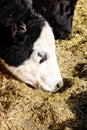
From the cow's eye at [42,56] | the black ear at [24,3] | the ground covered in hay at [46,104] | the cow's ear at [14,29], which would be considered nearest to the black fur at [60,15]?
the ground covered in hay at [46,104]

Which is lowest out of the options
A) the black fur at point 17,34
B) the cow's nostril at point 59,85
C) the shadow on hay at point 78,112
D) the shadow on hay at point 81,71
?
the shadow on hay at point 81,71

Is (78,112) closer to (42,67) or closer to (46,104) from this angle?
(46,104)

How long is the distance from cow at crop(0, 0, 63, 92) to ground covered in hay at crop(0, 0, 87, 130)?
5.9 inches

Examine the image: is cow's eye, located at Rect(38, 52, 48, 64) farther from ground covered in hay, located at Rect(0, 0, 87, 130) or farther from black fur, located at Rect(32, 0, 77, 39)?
black fur, located at Rect(32, 0, 77, 39)

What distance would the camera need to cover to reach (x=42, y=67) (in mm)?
5848

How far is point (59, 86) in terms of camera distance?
19.4 feet

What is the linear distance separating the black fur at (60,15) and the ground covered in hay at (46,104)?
85cm

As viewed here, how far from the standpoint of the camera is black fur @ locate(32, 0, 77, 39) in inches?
284

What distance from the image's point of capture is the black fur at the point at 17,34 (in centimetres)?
568

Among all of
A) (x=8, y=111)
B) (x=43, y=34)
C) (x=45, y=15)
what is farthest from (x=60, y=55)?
(x=8, y=111)

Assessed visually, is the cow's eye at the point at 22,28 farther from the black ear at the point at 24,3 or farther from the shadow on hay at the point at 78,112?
the shadow on hay at the point at 78,112

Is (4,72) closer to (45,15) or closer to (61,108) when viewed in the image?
(61,108)

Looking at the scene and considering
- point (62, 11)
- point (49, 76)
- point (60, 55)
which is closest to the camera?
point (49, 76)

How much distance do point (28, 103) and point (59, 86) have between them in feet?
1.70
